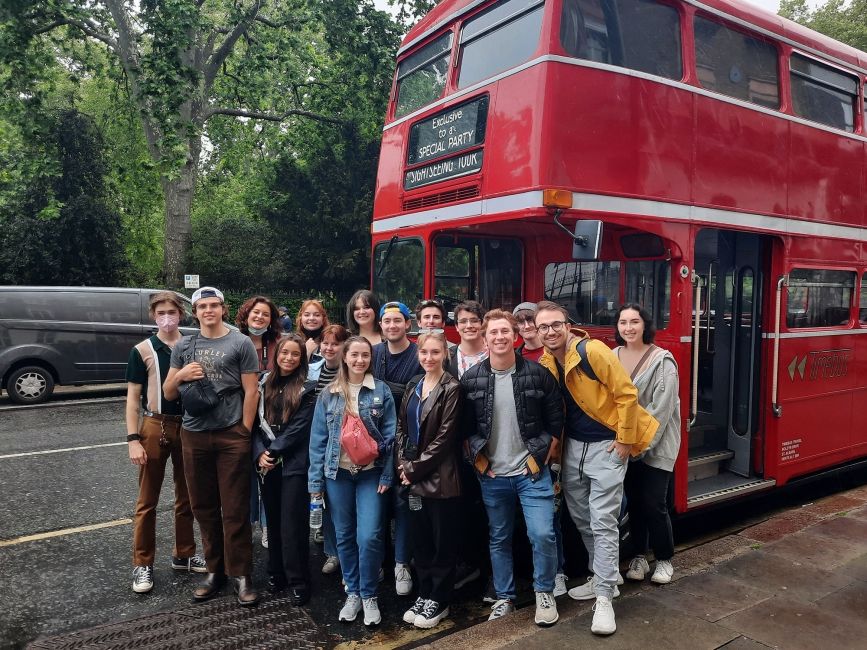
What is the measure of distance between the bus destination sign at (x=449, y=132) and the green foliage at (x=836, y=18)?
1006 inches

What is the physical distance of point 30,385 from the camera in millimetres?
10922

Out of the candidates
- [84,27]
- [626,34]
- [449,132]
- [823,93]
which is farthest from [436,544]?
[84,27]

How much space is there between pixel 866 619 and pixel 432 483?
8.29 feet

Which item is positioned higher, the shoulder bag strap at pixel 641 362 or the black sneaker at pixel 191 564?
the shoulder bag strap at pixel 641 362

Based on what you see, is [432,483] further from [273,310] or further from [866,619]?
[866,619]

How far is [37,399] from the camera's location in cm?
1098

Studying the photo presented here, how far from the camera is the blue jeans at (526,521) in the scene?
388 cm

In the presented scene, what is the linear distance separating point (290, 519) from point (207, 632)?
741 mm

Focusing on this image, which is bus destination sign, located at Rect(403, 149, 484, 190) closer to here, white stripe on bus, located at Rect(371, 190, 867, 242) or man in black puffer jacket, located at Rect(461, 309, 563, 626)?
white stripe on bus, located at Rect(371, 190, 867, 242)

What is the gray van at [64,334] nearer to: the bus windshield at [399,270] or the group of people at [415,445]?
the bus windshield at [399,270]

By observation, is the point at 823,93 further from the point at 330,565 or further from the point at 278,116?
the point at 278,116

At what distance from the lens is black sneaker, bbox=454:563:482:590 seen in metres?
4.54

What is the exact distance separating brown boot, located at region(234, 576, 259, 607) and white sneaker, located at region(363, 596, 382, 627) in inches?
27.7

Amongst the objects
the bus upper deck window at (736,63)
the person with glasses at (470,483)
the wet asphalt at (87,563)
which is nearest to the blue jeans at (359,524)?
the wet asphalt at (87,563)
